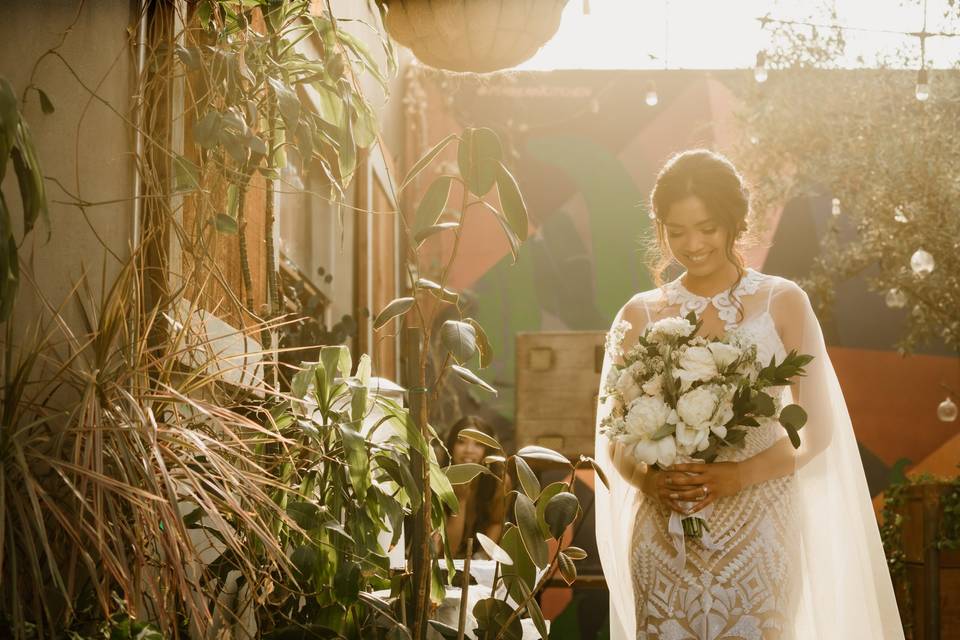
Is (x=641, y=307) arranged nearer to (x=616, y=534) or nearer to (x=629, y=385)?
(x=629, y=385)

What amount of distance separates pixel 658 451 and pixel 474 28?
1021 millimetres

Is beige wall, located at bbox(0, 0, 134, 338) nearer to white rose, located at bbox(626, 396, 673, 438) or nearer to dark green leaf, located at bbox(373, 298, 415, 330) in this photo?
dark green leaf, located at bbox(373, 298, 415, 330)

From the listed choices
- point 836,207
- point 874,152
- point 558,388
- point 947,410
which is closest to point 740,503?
point 558,388

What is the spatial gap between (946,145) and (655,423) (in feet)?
22.0

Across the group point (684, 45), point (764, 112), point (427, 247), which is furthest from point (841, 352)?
point (427, 247)

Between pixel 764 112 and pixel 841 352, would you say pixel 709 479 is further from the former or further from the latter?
pixel 841 352

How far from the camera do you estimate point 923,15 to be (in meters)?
8.46

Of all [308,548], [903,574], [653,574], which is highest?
[308,548]

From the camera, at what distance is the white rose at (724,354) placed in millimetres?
2514

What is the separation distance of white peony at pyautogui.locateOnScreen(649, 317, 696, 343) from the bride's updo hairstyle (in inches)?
12.9

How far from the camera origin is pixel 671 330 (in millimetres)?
2604

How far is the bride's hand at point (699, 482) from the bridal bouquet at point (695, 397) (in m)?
0.03

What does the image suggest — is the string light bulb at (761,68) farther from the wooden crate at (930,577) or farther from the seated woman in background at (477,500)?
the seated woman in background at (477,500)

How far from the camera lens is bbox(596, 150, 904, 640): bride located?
8.54 feet
